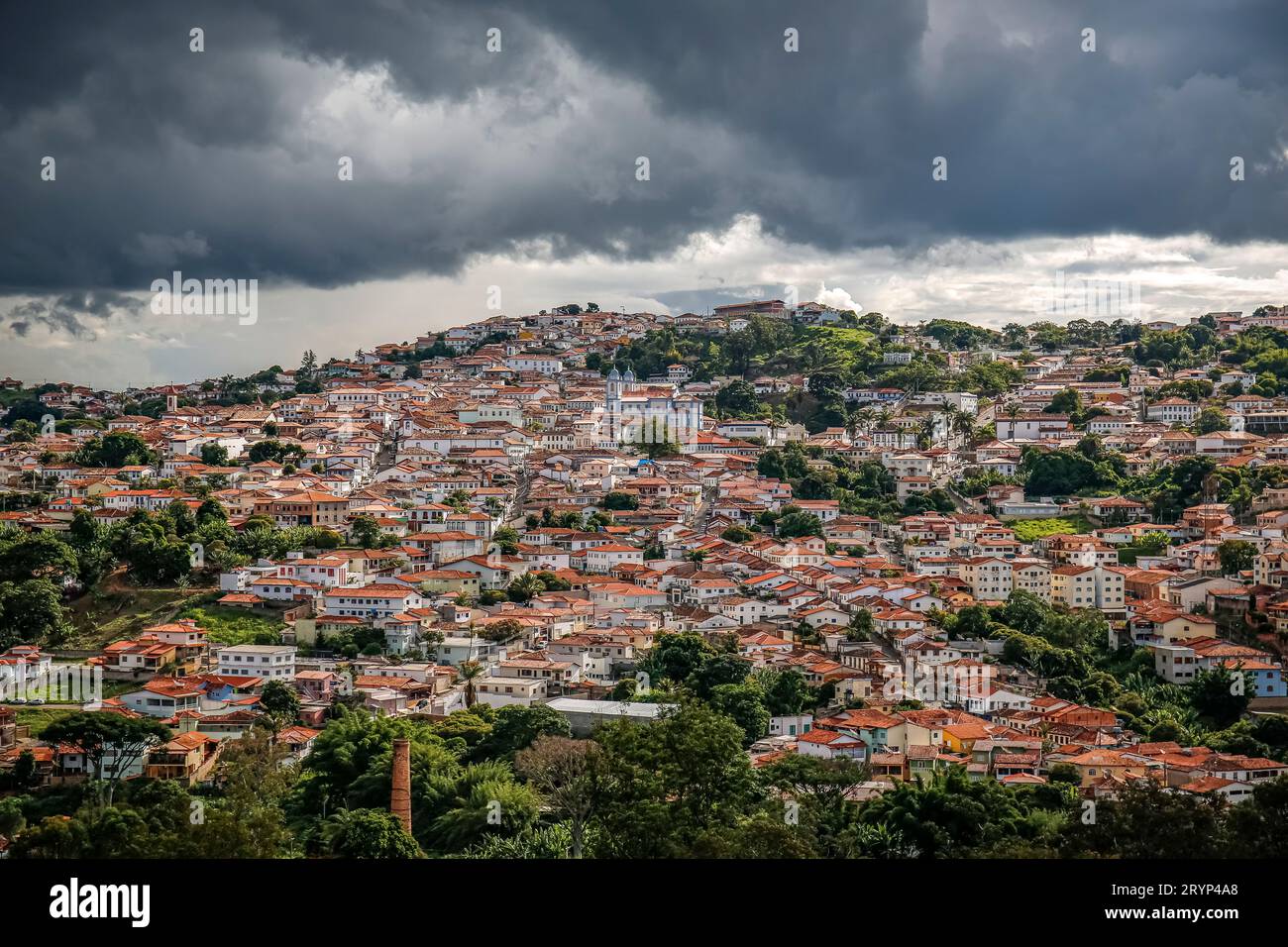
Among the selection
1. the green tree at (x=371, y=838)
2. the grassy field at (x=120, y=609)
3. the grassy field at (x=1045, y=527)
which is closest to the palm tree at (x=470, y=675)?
the grassy field at (x=120, y=609)

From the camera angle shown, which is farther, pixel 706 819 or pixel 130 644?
pixel 130 644

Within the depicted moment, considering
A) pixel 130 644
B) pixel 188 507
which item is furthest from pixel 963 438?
pixel 130 644

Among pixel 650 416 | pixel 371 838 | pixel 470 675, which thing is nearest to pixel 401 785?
pixel 371 838

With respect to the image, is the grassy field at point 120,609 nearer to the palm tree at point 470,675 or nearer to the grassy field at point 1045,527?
the palm tree at point 470,675

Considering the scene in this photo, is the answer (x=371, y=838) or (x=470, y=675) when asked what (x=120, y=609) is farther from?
(x=371, y=838)

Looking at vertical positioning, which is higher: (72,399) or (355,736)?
(72,399)

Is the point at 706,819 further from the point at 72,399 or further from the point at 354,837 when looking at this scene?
the point at 72,399
